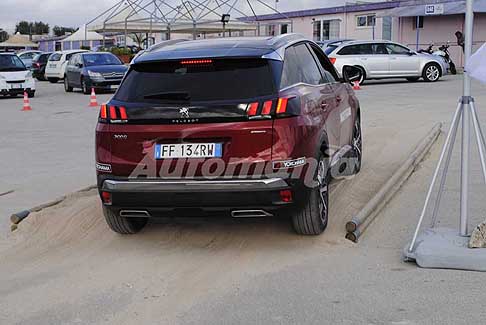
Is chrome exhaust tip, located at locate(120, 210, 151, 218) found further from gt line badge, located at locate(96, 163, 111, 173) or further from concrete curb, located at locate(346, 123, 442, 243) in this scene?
concrete curb, located at locate(346, 123, 442, 243)

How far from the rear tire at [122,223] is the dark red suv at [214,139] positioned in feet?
1.27

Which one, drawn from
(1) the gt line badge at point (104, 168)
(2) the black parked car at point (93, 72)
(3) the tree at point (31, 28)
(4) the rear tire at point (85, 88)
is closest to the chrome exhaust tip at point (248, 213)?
(1) the gt line badge at point (104, 168)

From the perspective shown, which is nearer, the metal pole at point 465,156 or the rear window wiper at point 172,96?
the metal pole at point 465,156

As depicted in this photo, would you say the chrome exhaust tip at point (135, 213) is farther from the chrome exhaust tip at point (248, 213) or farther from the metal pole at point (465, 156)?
the metal pole at point (465, 156)

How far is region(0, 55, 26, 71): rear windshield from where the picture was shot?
79.0 ft

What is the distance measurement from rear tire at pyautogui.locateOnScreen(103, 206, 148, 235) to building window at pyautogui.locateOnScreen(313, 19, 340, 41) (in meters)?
36.7

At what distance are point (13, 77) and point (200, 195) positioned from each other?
812 inches

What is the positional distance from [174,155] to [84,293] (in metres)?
1.26

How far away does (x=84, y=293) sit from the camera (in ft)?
16.0

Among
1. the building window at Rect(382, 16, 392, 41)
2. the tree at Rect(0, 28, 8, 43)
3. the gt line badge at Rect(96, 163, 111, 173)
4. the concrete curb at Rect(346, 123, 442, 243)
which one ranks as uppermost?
the tree at Rect(0, 28, 8, 43)

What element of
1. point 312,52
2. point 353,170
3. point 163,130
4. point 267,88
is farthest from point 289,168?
point 353,170

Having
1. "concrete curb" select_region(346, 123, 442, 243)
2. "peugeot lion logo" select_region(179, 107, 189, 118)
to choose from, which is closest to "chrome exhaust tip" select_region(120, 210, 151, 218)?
"peugeot lion logo" select_region(179, 107, 189, 118)

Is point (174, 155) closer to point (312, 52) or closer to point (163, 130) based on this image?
point (163, 130)

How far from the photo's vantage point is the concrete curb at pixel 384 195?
230 inches
